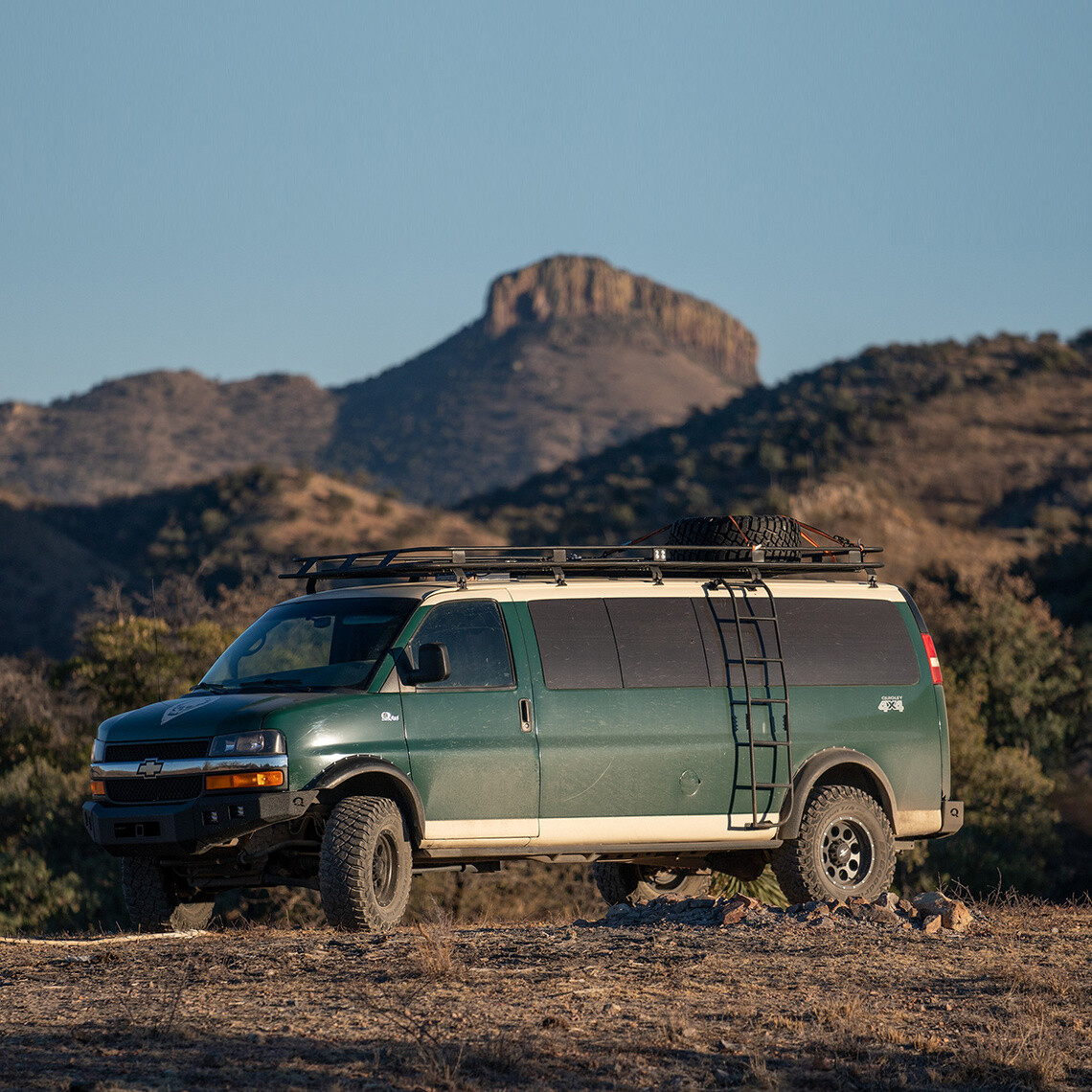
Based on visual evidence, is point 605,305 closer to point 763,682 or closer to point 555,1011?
point 763,682

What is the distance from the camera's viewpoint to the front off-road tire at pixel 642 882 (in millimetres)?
12578

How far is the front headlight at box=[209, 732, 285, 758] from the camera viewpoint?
30.8 ft

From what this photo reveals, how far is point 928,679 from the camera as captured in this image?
11906 mm

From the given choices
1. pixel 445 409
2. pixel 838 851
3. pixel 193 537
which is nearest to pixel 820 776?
pixel 838 851

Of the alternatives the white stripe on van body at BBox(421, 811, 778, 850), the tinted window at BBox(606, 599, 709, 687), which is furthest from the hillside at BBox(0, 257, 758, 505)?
the white stripe on van body at BBox(421, 811, 778, 850)

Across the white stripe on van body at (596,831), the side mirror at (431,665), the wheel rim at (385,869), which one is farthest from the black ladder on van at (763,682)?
the wheel rim at (385,869)

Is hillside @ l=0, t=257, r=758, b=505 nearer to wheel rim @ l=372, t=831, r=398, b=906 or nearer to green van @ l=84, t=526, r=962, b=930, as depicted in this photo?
green van @ l=84, t=526, r=962, b=930

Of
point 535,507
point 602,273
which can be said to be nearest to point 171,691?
point 535,507

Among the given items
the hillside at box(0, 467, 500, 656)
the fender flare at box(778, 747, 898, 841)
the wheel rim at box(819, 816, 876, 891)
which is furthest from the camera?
the hillside at box(0, 467, 500, 656)

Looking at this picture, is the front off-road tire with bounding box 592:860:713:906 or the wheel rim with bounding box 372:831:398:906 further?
the front off-road tire with bounding box 592:860:713:906

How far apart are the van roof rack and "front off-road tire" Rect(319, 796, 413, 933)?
168 cm

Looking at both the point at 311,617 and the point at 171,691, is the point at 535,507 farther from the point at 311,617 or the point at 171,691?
the point at 311,617

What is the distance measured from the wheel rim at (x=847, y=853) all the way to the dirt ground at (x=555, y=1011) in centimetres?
176

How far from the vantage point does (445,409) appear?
484ft
